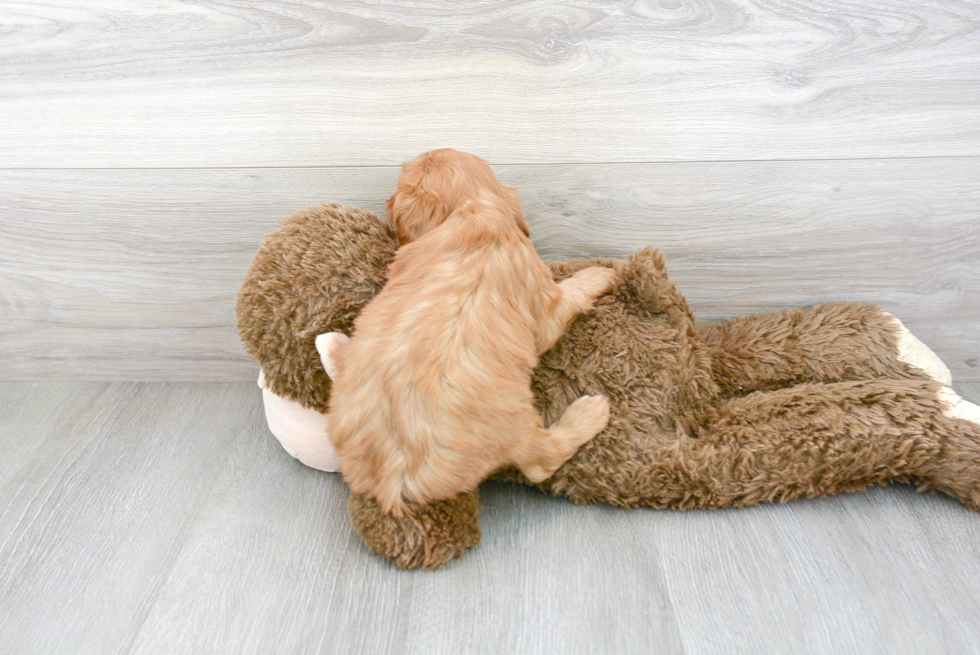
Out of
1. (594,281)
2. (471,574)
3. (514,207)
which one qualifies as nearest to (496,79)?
(514,207)

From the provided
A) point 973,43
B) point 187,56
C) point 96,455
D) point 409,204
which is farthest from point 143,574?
point 973,43

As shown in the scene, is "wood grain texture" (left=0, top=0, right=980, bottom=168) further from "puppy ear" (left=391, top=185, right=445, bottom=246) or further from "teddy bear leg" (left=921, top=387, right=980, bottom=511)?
"teddy bear leg" (left=921, top=387, right=980, bottom=511)

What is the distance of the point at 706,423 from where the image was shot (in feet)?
3.51

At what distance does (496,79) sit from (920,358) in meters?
0.87

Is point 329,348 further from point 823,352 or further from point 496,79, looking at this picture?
point 823,352

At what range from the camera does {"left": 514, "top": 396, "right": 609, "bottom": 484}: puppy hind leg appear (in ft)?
3.14

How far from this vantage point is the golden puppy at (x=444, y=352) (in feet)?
2.81

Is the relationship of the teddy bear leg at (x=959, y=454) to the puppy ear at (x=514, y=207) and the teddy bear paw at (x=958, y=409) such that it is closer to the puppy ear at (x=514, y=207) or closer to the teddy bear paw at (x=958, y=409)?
the teddy bear paw at (x=958, y=409)

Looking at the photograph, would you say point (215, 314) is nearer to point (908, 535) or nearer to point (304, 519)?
point (304, 519)

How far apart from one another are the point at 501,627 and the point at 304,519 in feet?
1.21

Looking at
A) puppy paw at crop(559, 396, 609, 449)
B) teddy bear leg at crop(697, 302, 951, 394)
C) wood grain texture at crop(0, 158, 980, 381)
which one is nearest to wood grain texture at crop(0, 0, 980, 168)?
wood grain texture at crop(0, 158, 980, 381)

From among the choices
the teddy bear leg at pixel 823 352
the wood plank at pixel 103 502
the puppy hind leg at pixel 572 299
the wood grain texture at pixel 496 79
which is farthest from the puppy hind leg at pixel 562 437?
the wood plank at pixel 103 502

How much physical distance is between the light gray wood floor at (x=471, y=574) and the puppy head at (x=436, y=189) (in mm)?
449

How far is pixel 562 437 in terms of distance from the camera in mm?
992
